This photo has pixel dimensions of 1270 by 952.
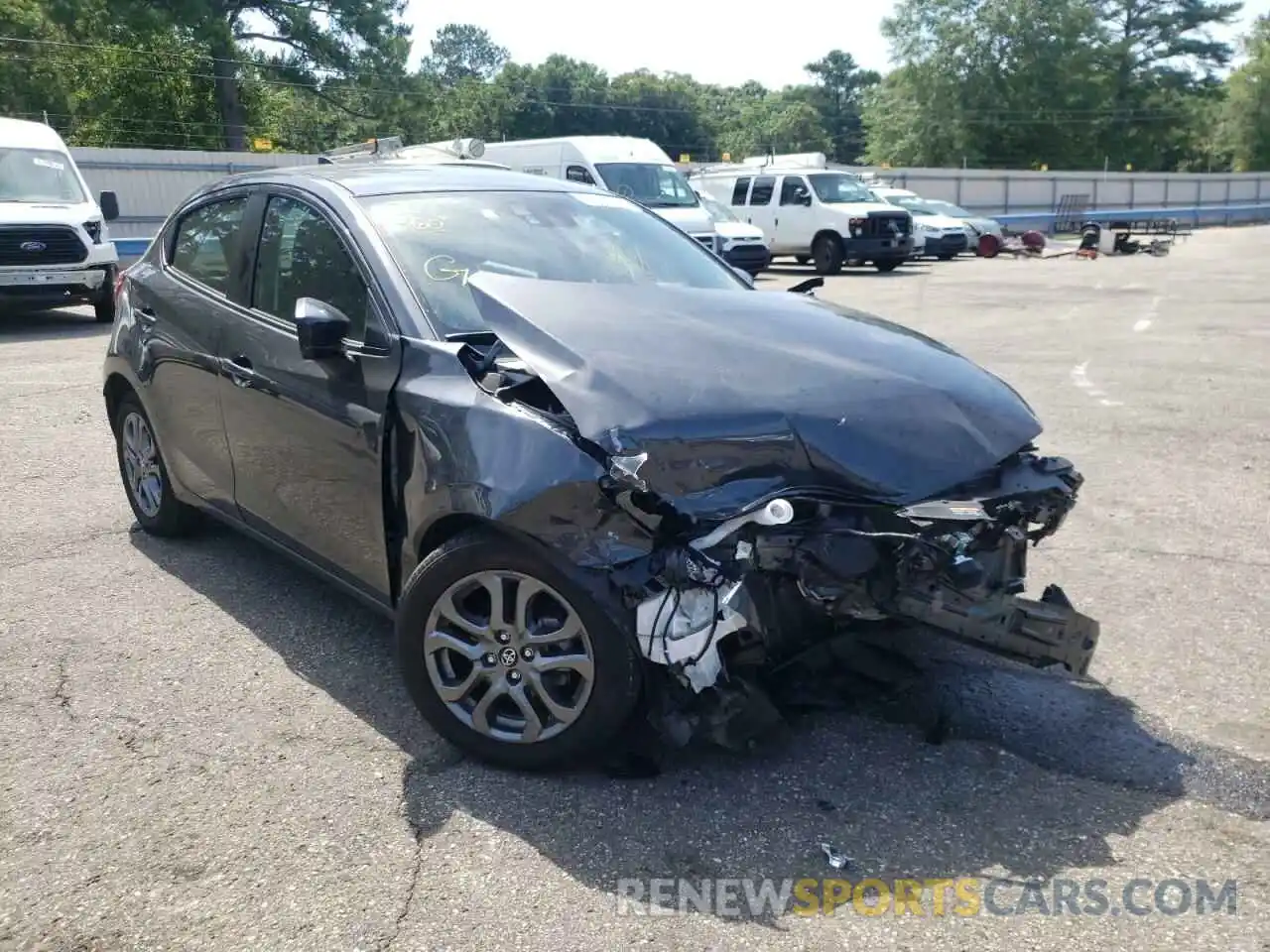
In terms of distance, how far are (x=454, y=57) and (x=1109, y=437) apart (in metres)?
143

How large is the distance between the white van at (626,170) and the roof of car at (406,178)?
1379 cm

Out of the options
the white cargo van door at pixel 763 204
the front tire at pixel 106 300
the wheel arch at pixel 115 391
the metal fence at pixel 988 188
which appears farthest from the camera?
the white cargo van door at pixel 763 204

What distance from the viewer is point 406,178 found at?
4531mm

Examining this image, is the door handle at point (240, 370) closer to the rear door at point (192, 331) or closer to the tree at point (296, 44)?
the rear door at point (192, 331)

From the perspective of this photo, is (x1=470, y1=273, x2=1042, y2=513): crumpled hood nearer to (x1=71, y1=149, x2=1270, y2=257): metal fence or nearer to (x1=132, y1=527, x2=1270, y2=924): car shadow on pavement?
(x1=132, y1=527, x2=1270, y2=924): car shadow on pavement

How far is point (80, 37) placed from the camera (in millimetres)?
40500

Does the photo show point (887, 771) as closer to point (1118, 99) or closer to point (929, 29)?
point (929, 29)

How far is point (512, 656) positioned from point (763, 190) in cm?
2311

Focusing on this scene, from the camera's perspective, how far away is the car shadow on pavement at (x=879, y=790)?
2959 millimetres

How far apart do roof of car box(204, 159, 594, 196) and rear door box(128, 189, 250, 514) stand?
0.23 metres

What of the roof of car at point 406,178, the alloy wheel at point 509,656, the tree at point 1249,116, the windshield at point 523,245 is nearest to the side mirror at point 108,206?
the roof of car at point 406,178

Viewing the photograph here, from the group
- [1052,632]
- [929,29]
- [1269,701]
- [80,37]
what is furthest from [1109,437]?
[929,29]

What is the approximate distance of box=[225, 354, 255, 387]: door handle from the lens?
14.2 ft

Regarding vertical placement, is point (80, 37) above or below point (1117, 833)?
above
